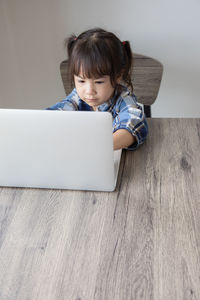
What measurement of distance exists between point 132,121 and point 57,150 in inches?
12.6

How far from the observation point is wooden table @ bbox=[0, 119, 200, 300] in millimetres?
767

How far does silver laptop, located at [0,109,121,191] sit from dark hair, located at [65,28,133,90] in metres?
0.32

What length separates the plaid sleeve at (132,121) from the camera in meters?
1.15

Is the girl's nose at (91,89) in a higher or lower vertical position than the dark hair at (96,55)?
lower

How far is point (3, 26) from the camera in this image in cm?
193

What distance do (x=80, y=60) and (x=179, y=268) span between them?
26.5 inches

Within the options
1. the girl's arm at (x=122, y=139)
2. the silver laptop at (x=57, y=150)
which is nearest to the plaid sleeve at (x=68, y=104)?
the girl's arm at (x=122, y=139)

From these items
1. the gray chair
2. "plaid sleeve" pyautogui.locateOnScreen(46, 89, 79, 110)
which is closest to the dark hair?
"plaid sleeve" pyautogui.locateOnScreen(46, 89, 79, 110)

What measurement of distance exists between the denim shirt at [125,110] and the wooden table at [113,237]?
0.08 m

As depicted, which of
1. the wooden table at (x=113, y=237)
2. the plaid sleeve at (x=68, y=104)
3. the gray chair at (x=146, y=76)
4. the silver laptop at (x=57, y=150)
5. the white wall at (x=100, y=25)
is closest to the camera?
the wooden table at (x=113, y=237)

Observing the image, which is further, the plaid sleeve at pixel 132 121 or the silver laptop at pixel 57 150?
the plaid sleeve at pixel 132 121

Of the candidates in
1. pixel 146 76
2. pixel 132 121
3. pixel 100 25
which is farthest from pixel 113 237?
pixel 100 25

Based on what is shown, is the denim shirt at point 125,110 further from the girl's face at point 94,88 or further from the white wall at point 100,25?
the white wall at point 100,25

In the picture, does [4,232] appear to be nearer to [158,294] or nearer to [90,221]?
[90,221]
